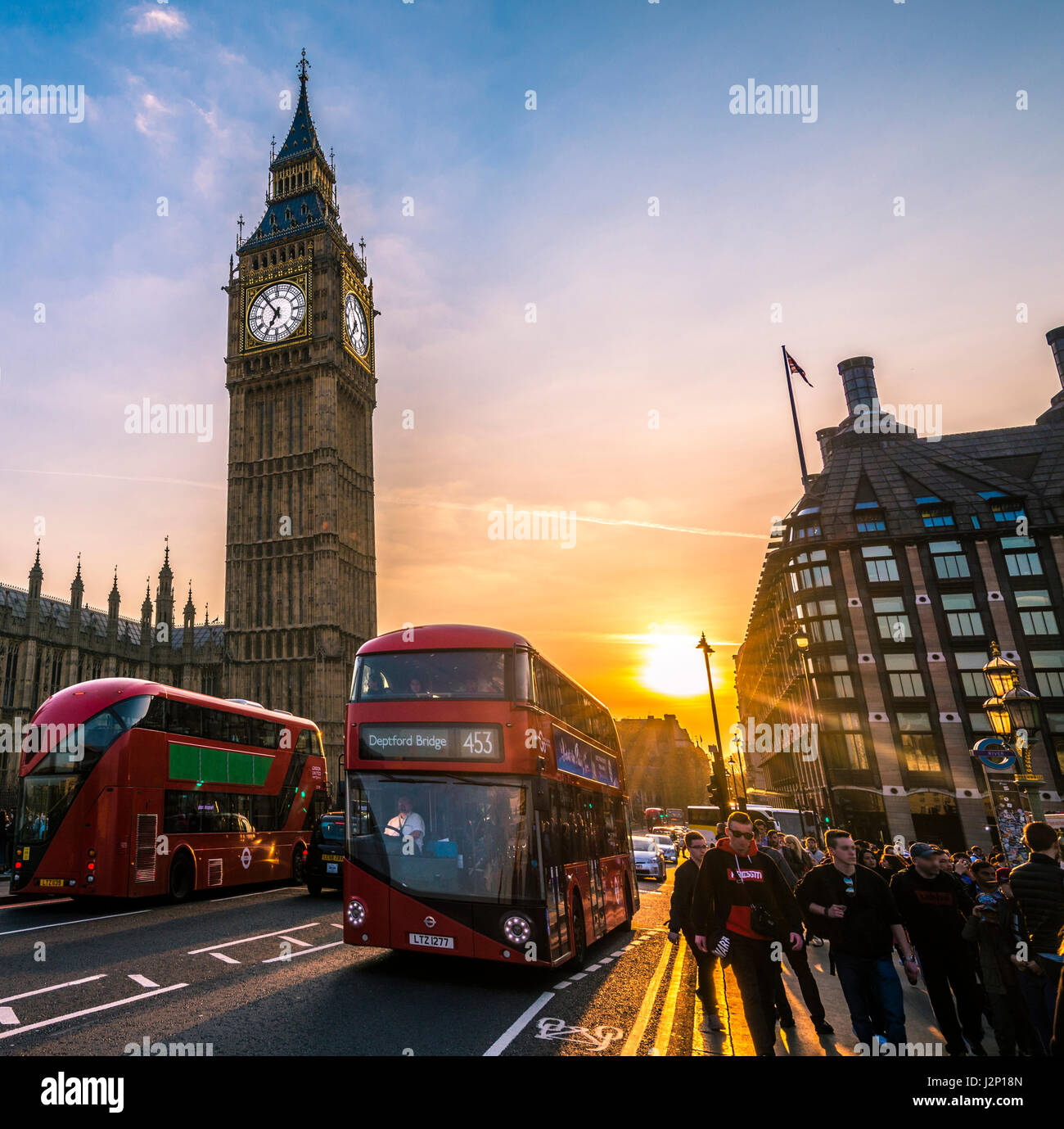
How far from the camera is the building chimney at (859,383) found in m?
74.2

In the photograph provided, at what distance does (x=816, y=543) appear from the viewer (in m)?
50.5

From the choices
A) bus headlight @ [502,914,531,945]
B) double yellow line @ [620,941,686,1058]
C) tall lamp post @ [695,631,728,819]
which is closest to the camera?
double yellow line @ [620,941,686,1058]

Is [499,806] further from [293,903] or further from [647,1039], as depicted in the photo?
[293,903]

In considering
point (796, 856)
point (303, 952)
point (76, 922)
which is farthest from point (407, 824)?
point (796, 856)

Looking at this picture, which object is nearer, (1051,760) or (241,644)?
(1051,760)

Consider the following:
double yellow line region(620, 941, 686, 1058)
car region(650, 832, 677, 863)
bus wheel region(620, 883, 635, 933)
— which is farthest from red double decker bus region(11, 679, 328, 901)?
car region(650, 832, 677, 863)

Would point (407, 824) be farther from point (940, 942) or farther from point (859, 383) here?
point (859, 383)

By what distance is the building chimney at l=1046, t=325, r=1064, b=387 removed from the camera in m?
72.2

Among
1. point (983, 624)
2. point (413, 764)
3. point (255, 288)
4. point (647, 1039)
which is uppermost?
→ point (255, 288)

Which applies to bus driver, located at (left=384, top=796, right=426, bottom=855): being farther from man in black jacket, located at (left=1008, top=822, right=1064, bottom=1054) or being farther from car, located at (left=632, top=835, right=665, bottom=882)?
car, located at (left=632, top=835, right=665, bottom=882)

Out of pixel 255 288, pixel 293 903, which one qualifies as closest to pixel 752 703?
pixel 255 288

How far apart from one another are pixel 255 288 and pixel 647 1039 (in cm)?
7318

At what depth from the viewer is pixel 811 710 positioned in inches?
1901

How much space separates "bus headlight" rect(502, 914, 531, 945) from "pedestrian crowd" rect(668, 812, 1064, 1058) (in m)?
2.04
